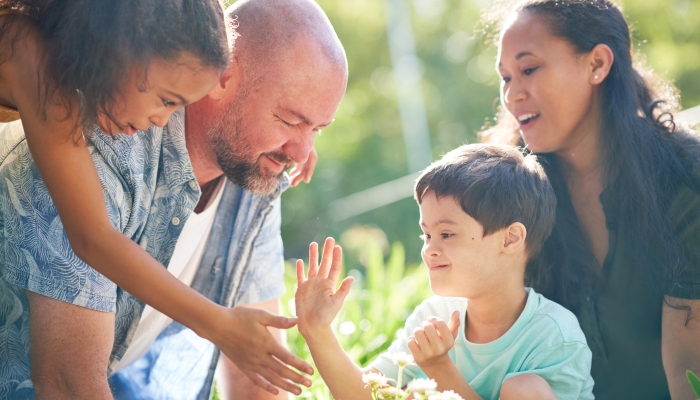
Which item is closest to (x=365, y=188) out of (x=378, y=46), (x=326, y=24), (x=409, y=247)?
(x=409, y=247)

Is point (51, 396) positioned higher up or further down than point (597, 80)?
further down

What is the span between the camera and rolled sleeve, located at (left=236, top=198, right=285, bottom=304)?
306cm

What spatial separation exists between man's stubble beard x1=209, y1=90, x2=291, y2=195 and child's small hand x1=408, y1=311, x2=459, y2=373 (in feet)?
3.12

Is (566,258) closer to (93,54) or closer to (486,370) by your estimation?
(486,370)

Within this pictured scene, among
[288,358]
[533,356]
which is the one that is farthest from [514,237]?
[288,358]

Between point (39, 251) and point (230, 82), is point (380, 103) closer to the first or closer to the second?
point (230, 82)

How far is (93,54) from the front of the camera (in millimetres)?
1967

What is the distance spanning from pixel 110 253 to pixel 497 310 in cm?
118

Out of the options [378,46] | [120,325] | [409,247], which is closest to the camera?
[120,325]

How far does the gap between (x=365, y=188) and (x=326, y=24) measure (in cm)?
1187

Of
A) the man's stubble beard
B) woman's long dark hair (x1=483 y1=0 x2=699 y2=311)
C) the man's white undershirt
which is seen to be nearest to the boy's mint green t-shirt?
woman's long dark hair (x1=483 y1=0 x2=699 y2=311)

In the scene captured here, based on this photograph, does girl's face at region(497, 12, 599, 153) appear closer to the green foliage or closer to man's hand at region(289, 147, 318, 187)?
man's hand at region(289, 147, 318, 187)

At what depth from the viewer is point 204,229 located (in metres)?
2.91

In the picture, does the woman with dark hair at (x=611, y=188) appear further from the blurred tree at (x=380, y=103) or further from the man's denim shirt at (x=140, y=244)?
the blurred tree at (x=380, y=103)
